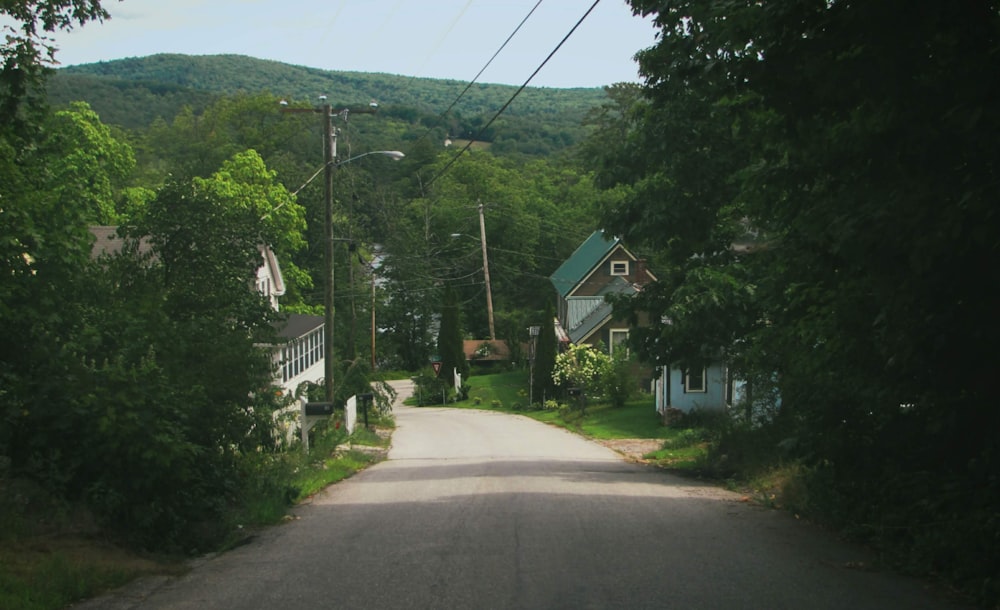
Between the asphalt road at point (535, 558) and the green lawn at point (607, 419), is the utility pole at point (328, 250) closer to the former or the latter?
the green lawn at point (607, 419)

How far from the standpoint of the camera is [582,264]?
61531 millimetres

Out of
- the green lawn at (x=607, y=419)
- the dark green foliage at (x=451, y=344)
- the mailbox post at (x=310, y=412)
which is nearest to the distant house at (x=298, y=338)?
the green lawn at (x=607, y=419)

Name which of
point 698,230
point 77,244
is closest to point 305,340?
point 698,230

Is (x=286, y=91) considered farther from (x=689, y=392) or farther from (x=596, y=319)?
(x=689, y=392)

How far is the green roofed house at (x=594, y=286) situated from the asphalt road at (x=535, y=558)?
37177 millimetres

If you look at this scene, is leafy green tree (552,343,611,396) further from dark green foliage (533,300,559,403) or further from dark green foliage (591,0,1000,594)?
dark green foliage (591,0,1000,594)

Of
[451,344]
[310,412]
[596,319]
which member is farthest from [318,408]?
[451,344]

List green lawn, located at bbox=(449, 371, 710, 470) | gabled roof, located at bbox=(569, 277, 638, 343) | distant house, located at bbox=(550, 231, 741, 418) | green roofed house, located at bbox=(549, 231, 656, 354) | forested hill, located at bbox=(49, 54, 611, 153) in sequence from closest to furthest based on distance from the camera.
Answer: green lawn, located at bbox=(449, 371, 710, 470) → gabled roof, located at bbox=(569, 277, 638, 343) → distant house, located at bbox=(550, 231, 741, 418) → green roofed house, located at bbox=(549, 231, 656, 354) → forested hill, located at bbox=(49, 54, 611, 153)

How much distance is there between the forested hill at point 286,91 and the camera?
12362cm

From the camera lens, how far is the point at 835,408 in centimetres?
1127

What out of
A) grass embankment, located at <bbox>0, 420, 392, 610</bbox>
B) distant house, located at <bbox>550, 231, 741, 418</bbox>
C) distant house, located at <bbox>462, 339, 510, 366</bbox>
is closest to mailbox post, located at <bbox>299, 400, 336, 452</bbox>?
grass embankment, located at <bbox>0, 420, 392, 610</bbox>

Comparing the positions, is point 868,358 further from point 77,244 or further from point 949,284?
point 77,244

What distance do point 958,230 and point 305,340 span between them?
36167 millimetres

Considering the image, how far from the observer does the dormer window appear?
194 ft
